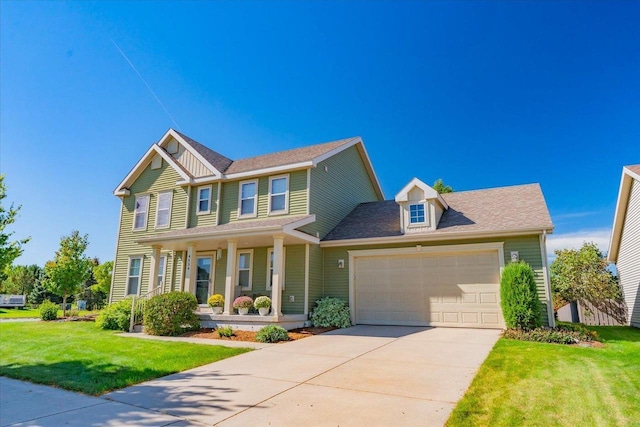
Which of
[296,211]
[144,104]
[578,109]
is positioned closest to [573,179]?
[578,109]

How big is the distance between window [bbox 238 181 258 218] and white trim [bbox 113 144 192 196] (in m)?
2.93

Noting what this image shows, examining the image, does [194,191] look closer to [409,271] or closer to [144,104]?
[144,104]

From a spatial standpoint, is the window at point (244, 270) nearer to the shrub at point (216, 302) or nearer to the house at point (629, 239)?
the shrub at point (216, 302)

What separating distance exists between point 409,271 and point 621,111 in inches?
423

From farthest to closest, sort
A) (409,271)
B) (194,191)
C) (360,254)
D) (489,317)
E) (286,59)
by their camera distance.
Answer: (194,191) < (286,59) < (360,254) < (409,271) < (489,317)

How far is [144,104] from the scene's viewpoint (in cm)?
1569

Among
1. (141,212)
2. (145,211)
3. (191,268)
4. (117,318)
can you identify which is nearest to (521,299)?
Answer: (191,268)

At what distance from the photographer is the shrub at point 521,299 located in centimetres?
1020

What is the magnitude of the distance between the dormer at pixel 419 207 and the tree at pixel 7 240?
14.5 metres

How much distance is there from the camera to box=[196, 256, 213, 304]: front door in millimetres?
15289

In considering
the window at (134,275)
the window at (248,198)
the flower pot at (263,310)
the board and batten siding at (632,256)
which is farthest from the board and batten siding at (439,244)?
the window at (134,275)

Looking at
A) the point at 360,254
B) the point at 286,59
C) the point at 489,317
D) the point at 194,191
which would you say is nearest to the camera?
the point at 489,317

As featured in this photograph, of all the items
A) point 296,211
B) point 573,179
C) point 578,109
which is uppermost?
point 578,109

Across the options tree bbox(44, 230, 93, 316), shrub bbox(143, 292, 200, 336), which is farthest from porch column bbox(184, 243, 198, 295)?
tree bbox(44, 230, 93, 316)
